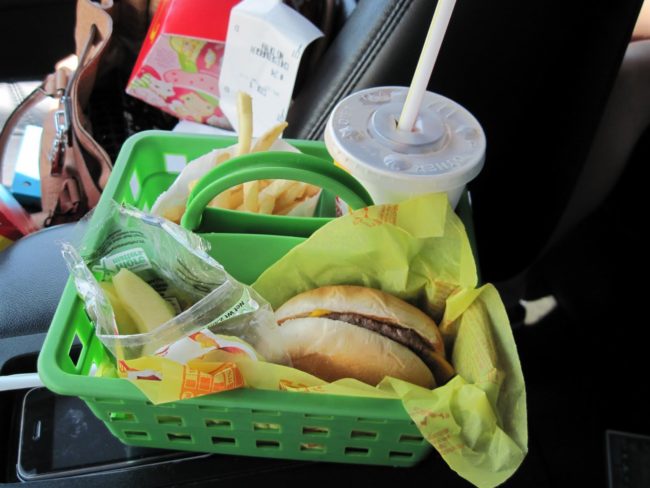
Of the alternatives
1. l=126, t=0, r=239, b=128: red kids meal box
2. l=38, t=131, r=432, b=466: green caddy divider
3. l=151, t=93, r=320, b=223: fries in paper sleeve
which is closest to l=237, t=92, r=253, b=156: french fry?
l=151, t=93, r=320, b=223: fries in paper sleeve

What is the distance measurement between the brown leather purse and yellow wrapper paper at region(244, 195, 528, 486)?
1.65 ft

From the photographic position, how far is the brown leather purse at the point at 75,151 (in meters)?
1.01

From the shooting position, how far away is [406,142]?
0.62 metres

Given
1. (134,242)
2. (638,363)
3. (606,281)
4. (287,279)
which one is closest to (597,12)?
(287,279)

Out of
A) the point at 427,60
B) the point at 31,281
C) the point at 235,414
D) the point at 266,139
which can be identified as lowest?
the point at 31,281

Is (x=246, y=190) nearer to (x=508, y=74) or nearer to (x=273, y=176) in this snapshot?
(x=273, y=176)

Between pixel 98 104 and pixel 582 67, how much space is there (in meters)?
0.87

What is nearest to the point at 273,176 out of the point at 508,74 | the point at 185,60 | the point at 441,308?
the point at 441,308

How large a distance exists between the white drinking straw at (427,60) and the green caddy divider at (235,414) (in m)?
0.17

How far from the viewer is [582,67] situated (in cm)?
85

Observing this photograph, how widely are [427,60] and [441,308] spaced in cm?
24

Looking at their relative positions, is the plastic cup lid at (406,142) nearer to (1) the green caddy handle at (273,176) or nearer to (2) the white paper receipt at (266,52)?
(1) the green caddy handle at (273,176)

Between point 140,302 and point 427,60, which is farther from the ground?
point 427,60

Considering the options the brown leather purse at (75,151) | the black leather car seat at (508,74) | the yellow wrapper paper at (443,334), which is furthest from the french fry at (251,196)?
the brown leather purse at (75,151)
